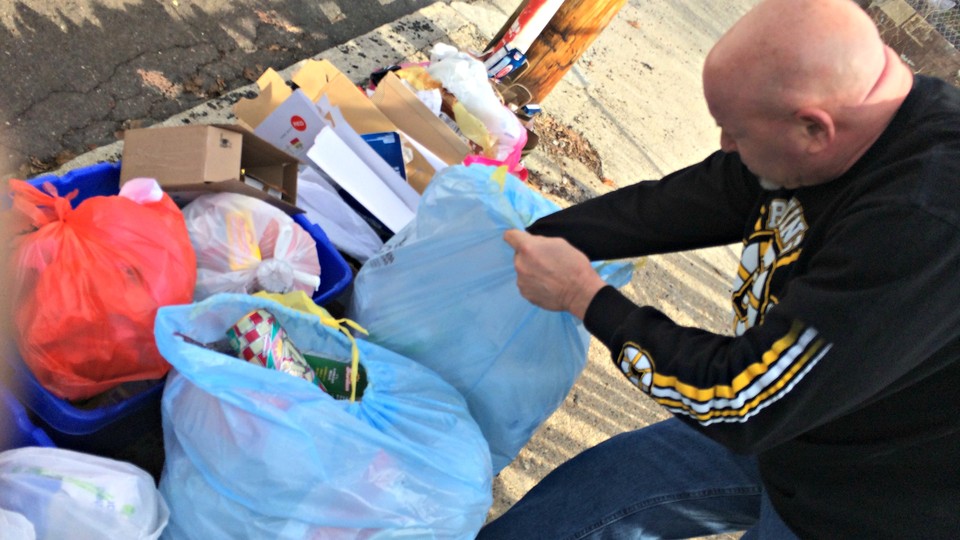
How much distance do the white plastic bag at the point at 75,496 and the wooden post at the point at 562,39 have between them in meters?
2.35

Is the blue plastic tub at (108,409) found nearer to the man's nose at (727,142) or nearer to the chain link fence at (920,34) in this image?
the man's nose at (727,142)

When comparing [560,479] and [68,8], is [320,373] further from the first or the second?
[68,8]

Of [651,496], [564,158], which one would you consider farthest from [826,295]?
[564,158]

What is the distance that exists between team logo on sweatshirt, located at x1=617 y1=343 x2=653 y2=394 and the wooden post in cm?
220

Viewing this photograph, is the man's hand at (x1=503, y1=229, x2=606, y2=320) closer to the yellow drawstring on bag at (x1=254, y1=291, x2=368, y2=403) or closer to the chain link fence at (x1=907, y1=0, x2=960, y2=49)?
the yellow drawstring on bag at (x1=254, y1=291, x2=368, y2=403)

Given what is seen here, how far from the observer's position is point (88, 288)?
1.34m

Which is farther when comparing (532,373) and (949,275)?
(532,373)

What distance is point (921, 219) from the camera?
86 centimetres

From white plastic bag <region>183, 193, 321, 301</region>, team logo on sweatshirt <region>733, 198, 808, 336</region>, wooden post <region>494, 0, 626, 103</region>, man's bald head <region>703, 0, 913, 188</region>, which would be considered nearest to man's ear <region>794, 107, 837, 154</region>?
man's bald head <region>703, 0, 913, 188</region>

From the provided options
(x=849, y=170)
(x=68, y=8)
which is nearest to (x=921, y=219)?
(x=849, y=170)

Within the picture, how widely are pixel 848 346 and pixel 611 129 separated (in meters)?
3.21

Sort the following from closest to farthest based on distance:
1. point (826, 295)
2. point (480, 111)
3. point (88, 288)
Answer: point (826, 295) → point (88, 288) → point (480, 111)

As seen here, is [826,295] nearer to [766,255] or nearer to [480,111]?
[766,255]

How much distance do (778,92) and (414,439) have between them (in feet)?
3.12
